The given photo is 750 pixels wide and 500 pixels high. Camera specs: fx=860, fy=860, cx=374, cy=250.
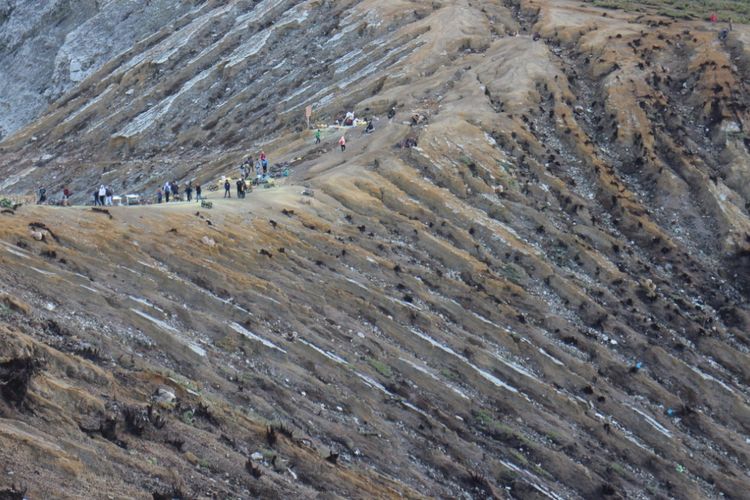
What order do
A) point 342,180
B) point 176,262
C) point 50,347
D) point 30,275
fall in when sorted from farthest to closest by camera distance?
point 342,180, point 176,262, point 30,275, point 50,347

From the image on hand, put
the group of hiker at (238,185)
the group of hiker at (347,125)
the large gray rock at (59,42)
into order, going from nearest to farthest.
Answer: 1. the group of hiker at (238,185)
2. the group of hiker at (347,125)
3. the large gray rock at (59,42)

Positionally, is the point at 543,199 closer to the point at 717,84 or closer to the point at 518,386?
the point at 518,386

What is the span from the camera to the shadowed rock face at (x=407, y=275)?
17.2m

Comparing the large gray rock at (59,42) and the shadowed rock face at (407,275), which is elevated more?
the large gray rock at (59,42)

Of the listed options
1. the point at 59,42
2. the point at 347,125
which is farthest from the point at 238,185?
the point at 59,42

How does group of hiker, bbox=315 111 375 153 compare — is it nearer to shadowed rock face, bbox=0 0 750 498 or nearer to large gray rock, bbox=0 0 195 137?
shadowed rock face, bbox=0 0 750 498

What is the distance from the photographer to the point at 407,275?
1169 inches

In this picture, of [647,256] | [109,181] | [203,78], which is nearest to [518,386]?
[647,256]

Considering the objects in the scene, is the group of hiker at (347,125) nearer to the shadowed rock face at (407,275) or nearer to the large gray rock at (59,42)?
the shadowed rock face at (407,275)

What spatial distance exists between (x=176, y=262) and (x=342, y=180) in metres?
11.5

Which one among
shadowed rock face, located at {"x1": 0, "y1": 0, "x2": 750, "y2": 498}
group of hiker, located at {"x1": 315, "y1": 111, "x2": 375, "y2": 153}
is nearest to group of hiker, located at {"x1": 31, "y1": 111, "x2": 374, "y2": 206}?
group of hiker, located at {"x1": 315, "y1": 111, "x2": 375, "y2": 153}

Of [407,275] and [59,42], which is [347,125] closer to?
[407,275]

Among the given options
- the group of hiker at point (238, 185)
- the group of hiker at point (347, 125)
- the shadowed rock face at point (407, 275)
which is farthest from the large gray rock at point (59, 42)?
the group of hiker at point (347, 125)

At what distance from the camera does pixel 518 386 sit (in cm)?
2659
